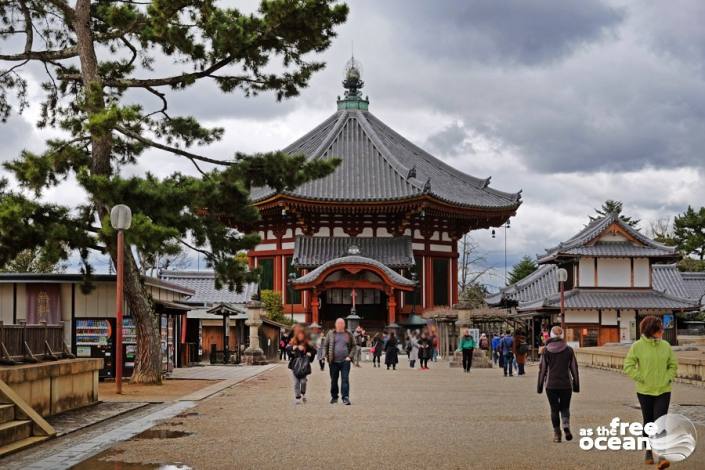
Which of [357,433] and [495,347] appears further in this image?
[495,347]

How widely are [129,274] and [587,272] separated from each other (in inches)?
1350

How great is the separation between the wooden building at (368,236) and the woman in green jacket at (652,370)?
37.4 m

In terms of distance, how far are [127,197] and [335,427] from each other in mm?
9365

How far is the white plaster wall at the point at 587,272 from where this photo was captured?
2028 inches

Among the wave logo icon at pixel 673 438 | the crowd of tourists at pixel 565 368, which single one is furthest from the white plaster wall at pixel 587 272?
the wave logo icon at pixel 673 438

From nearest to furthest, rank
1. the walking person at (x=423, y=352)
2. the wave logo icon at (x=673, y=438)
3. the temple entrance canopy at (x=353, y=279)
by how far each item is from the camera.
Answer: the wave logo icon at (x=673, y=438)
the walking person at (x=423, y=352)
the temple entrance canopy at (x=353, y=279)

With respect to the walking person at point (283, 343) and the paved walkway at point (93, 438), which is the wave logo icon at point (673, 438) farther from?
the walking person at point (283, 343)

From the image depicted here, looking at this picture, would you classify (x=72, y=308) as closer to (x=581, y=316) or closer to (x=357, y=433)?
(x=357, y=433)

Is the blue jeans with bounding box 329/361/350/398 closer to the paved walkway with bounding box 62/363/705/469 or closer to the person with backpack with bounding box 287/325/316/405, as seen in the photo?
the paved walkway with bounding box 62/363/705/469

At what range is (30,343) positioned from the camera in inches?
597

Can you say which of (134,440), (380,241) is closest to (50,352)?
(134,440)

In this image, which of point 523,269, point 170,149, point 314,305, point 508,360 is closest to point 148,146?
point 170,149

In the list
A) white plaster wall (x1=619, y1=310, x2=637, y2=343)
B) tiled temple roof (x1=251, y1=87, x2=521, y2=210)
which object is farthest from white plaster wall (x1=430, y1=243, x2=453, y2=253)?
white plaster wall (x1=619, y1=310, x2=637, y2=343)

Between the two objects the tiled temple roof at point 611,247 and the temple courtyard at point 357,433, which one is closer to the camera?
the temple courtyard at point 357,433
